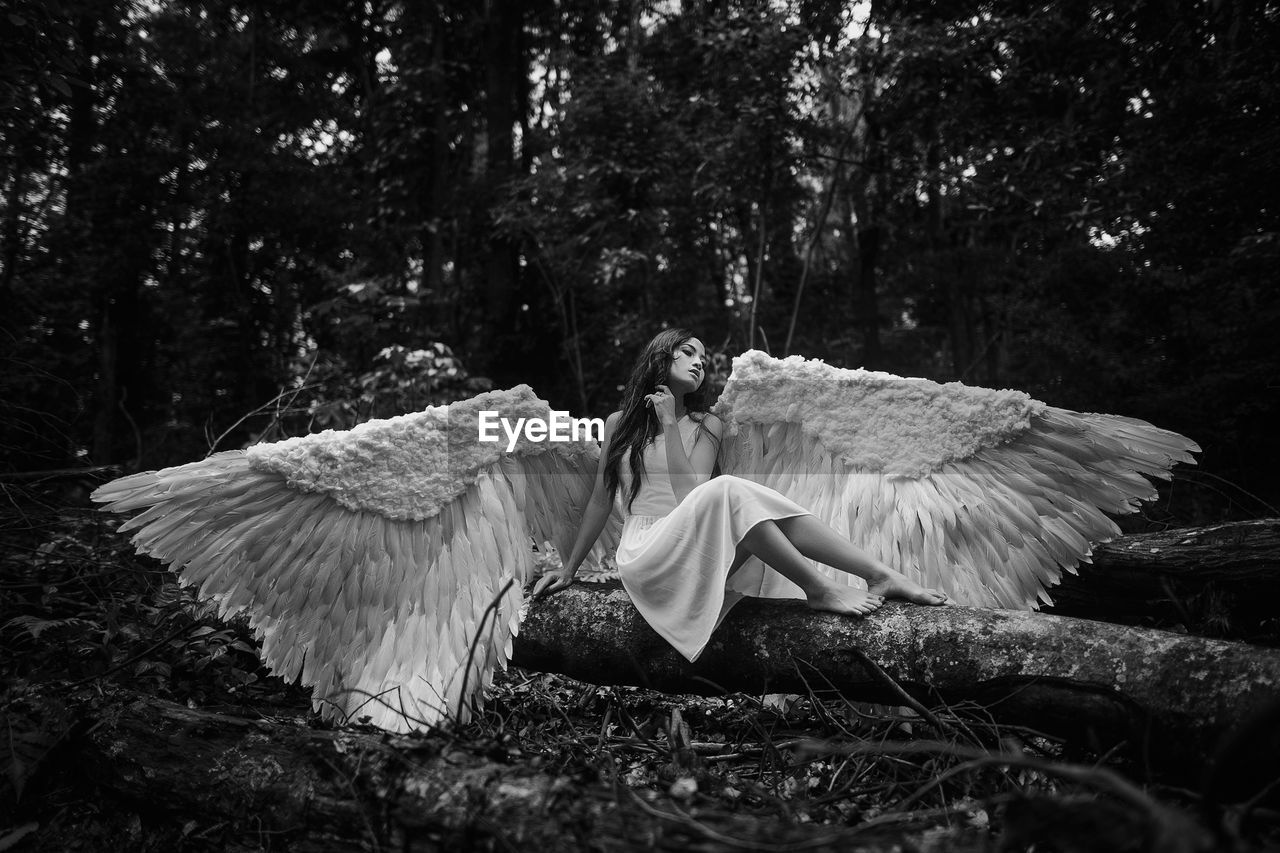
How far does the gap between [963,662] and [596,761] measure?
1127 mm

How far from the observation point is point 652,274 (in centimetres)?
884

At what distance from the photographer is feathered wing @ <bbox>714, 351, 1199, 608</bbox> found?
2479 mm

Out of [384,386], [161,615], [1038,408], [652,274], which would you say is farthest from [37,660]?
[652,274]

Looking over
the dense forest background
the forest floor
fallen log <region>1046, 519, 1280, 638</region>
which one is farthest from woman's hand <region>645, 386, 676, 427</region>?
the dense forest background

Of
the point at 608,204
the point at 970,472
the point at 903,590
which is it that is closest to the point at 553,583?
the point at 903,590

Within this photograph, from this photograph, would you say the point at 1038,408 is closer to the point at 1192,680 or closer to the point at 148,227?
the point at 1192,680

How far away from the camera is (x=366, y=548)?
249 cm

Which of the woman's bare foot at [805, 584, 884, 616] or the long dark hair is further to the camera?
the long dark hair

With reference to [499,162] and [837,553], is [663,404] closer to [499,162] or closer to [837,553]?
[837,553]

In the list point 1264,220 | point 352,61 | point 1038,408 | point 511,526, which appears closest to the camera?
point 1038,408

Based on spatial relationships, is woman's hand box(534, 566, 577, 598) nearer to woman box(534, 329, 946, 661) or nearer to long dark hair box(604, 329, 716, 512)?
woman box(534, 329, 946, 661)

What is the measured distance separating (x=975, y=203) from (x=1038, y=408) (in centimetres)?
531

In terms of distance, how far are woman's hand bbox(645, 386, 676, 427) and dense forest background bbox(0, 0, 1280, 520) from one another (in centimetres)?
272

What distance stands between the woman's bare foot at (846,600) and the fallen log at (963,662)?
4cm
